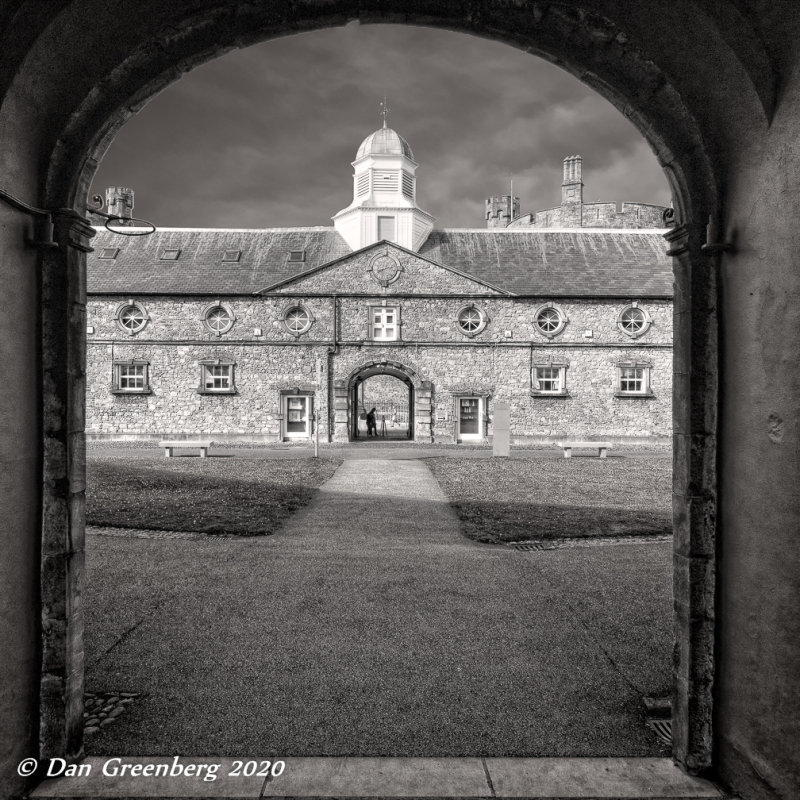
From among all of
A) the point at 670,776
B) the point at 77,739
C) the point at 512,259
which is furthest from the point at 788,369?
the point at 512,259

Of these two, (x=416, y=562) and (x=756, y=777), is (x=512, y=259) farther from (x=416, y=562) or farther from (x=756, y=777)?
(x=756, y=777)

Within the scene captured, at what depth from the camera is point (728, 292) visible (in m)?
2.88

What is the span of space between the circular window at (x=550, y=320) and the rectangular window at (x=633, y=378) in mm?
2949

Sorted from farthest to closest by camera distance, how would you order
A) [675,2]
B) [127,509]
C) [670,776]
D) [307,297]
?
1. [307,297]
2. [127,509]
3. [670,776]
4. [675,2]

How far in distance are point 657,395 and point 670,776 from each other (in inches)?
929

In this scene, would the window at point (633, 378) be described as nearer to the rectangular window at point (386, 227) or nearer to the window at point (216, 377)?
the rectangular window at point (386, 227)

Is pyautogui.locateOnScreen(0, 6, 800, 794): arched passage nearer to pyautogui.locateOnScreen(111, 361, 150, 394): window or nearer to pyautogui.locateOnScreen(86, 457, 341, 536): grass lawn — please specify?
pyautogui.locateOnScreen(86, 457, 341, 536): grass lawn

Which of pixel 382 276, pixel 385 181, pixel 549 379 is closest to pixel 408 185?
pixel 385 181

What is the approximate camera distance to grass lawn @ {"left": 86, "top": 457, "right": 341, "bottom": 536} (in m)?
8.61

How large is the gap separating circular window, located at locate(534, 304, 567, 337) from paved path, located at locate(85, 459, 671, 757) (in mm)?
18117

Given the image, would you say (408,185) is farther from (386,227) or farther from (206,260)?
(206,260)

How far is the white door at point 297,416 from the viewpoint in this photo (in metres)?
24.3

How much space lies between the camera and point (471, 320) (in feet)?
80.2

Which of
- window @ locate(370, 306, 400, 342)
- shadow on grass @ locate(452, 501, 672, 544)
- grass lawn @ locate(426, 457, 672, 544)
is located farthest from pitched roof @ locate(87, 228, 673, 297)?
shadow on grass @ locate(452, 501, 672, 544)
